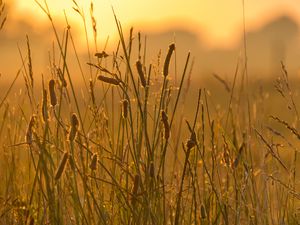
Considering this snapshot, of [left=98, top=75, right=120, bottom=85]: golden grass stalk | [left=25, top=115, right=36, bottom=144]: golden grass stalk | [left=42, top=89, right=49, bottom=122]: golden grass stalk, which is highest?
[left=98, top=75, right=120, bottom=85]: golden grass stalk

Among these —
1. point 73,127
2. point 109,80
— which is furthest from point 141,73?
point 73,127

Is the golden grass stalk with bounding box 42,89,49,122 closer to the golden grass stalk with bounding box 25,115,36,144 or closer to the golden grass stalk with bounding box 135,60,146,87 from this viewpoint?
the golden grass stalk with bounding box 25,115,36,144

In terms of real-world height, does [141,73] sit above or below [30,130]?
above

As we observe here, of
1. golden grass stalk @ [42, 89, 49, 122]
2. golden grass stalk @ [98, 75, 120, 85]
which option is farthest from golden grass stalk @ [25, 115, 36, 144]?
golden grass stalk @ [98, 75, 120, 85]

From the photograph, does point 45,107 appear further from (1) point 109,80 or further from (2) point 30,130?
(1) point 109,80

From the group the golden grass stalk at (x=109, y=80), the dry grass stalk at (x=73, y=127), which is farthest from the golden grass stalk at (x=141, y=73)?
the dry grass stalk at (x=73, y=127)

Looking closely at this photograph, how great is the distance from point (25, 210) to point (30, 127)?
0.42 m

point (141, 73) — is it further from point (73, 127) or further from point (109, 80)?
point (73, 127)

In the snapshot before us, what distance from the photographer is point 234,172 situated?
2318mm

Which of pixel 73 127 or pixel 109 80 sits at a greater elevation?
pixel 109 80

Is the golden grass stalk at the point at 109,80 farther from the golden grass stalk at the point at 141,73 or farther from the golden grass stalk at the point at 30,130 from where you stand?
the golden grass stalk at the point at 30,130

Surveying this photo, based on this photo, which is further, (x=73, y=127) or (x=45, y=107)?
(x=45, y=107)

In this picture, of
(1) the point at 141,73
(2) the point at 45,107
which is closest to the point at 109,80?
(1) the point at 141,73

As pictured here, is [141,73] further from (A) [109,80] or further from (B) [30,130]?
(B) [30,130]
